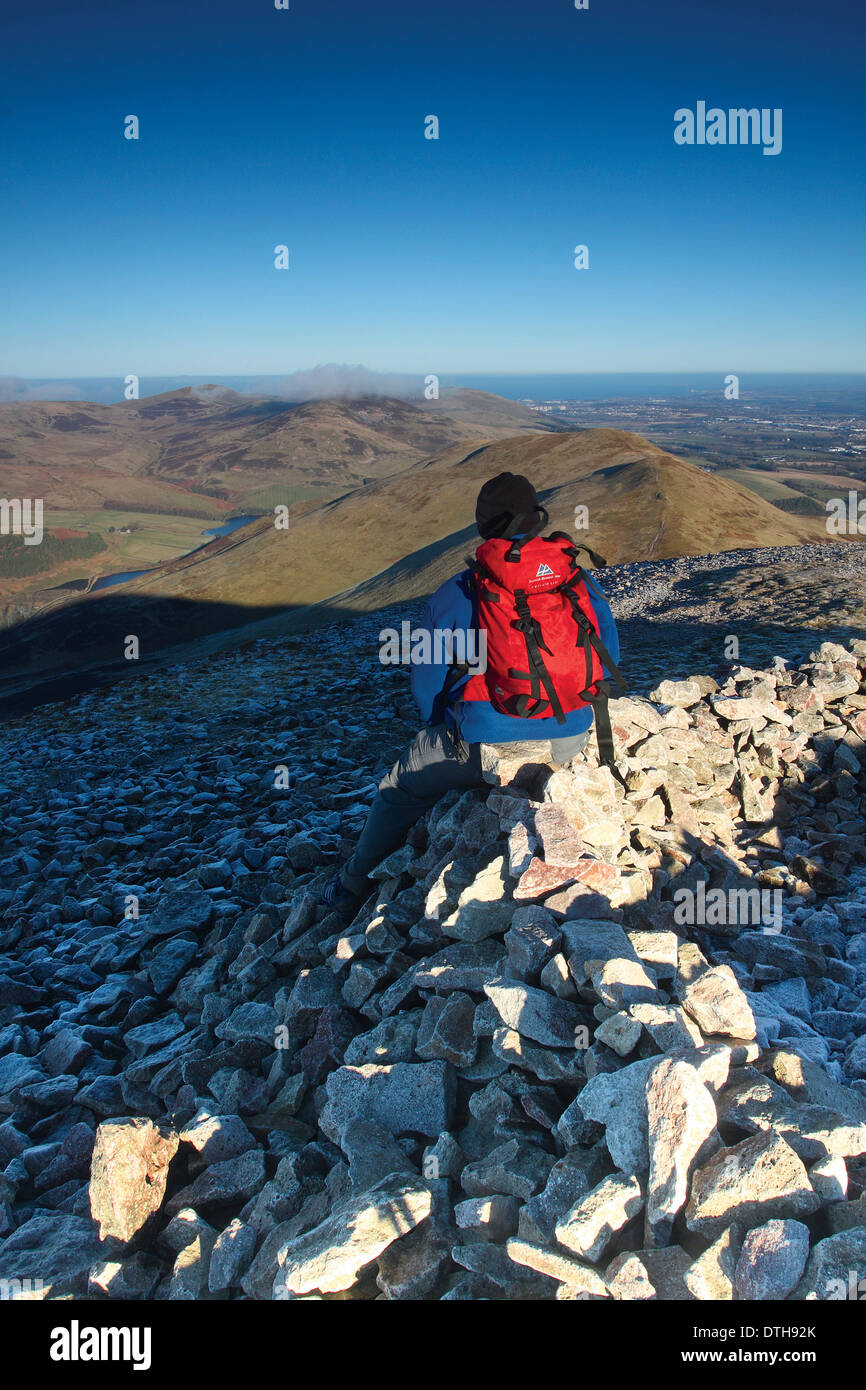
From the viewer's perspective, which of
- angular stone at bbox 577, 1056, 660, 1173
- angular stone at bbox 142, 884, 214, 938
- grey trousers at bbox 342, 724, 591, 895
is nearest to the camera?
angular stone at bbox 577, 1056, 660, 1173

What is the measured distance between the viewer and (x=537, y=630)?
227 inches

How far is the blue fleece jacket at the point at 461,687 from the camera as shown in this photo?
6023mm

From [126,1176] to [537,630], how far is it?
453cm

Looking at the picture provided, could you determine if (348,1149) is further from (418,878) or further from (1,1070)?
(1,1070)

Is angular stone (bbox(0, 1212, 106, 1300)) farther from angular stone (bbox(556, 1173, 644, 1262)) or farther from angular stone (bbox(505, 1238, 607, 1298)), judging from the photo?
angular stone (bbox(556, 1173, 644, 1262))

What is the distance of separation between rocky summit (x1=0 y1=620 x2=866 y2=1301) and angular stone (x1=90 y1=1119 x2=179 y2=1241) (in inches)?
0.7

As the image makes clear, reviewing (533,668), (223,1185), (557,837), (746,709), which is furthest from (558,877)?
(746,709)

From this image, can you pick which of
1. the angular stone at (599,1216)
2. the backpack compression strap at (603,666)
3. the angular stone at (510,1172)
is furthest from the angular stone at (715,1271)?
the backpack compression strap at (603,666)

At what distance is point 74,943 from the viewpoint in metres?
8.98

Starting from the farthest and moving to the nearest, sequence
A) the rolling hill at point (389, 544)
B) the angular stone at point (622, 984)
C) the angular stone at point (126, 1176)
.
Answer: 1. the rolling hill at point (389, 544)
2. the angular stone at point (126, 1176)
3. the angular stone at point (622, 984)

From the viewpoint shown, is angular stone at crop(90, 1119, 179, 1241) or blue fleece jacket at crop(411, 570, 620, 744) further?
blue fleece jacket at crop(411, 570, 620, 744)

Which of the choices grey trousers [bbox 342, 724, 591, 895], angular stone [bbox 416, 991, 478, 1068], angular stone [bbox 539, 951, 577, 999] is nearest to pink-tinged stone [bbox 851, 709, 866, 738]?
grey trousers [bbox 342, 724, 591, 895]

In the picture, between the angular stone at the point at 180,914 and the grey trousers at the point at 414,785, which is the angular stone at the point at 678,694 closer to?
the grey trousers at the point at 414,785

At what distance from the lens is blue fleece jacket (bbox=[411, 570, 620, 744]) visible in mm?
6023
